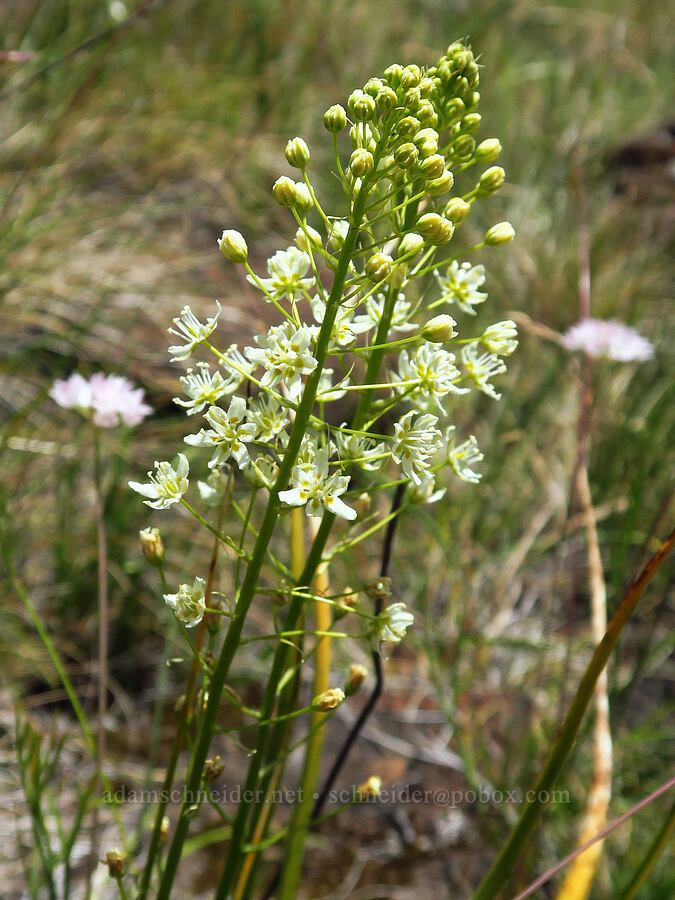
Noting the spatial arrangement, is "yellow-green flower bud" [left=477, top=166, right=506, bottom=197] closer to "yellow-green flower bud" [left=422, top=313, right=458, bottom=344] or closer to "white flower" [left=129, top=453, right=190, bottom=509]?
"yellow-green flower bud" [left=422, top=313, right=458, bottom=344]

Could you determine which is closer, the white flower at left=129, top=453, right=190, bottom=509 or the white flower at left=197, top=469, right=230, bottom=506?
the white flower at left=129, top=453, right=190, bottom=509

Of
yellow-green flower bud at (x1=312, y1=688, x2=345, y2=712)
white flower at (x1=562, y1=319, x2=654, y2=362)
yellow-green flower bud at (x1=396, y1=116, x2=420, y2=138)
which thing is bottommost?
yellow-green flower bud at (x1=312, y1=688, x2=345, y2=712)

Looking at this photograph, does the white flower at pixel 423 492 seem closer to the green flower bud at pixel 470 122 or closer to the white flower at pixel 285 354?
the white flower at pixel 285 354

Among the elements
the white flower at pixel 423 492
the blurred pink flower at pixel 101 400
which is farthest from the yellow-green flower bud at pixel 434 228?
the blurred pink flower at pixel 101 400

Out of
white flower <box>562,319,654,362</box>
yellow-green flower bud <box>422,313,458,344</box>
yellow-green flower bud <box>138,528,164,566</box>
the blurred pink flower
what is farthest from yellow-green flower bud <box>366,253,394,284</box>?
white flower <box>562,319,654,362</box>

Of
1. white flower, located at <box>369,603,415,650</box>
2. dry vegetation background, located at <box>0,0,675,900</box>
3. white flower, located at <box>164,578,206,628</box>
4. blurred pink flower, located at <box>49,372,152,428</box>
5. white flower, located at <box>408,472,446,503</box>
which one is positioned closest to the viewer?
white flower, located at <box>164,578,206,628</box>

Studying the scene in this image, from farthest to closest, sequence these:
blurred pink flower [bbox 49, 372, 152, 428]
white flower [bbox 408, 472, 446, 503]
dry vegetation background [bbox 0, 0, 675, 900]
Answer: dry vegetation background [bbox 0, 0, 675, 900]
blurred pink flower [bbox 49, 372, 152, 428]
white flower [bbox 408, 472, 446, 503]

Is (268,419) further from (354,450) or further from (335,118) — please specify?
(335,118)
